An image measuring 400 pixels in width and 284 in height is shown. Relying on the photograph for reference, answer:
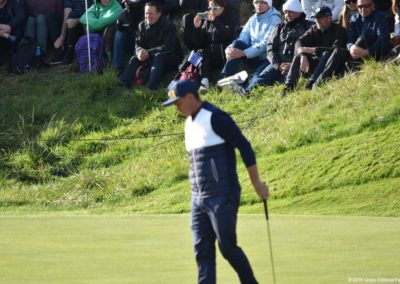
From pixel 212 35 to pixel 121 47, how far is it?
2469 millimetres

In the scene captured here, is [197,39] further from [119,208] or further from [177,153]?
[119,208]

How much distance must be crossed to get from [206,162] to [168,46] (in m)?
12.4

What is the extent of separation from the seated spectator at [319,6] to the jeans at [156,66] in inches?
104

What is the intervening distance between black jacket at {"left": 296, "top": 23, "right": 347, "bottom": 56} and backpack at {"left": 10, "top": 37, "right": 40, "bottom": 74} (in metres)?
6.83

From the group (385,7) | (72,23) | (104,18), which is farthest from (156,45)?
(385,7)

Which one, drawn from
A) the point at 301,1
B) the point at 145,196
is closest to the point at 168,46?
the point at 301,1

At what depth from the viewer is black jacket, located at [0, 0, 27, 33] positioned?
23.6 m

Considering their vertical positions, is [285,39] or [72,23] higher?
[285,39]

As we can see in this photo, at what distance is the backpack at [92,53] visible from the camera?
920 inches

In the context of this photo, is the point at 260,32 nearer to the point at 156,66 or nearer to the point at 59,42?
the point at 156,66

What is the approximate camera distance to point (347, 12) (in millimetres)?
19734

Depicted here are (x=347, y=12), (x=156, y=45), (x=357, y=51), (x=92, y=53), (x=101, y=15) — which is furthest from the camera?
(x=92, y=53)

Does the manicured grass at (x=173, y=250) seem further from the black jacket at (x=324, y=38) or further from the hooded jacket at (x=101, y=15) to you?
the hooded jacket at (x=101, y=15)

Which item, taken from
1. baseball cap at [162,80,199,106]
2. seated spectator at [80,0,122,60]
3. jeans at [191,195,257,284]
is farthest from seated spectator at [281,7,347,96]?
jeans at [191,195,257,284]
